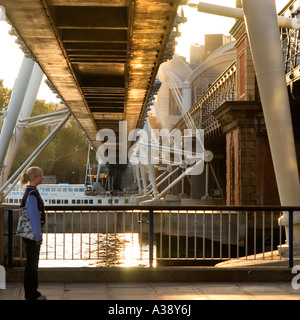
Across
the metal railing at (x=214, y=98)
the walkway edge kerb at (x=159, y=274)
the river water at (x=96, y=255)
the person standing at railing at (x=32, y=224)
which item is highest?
the metal railing at (x=214, y=98)

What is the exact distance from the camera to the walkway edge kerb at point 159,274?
11.3 m

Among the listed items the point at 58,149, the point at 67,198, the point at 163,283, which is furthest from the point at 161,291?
the point at 58,149

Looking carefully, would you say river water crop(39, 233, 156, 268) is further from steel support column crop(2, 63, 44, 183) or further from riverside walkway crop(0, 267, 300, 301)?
steel support column crop(2, 63, 44, 183)

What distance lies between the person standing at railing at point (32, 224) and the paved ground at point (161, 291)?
0.61 meters

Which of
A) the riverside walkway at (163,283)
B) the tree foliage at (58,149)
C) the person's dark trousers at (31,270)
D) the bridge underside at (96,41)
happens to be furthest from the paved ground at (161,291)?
the tree foliage at (58,149)

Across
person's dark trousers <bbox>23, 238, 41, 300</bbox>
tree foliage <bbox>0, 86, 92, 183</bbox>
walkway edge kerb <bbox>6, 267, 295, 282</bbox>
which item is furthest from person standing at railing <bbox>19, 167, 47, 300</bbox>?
tree foliage <bbox>0, 86, 92, 183</bbox>

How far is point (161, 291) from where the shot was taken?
10523mm

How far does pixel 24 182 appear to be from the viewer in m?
9.11

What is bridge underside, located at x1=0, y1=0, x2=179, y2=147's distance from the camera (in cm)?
1456

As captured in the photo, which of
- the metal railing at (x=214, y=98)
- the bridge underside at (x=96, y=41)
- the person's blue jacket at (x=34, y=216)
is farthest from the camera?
the metal railing at (x=214, y=98)

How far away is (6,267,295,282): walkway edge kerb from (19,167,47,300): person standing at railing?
1.99 metres

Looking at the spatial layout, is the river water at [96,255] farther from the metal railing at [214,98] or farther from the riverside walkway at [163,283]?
the metal railing at [214,98]

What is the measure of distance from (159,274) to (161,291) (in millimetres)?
974

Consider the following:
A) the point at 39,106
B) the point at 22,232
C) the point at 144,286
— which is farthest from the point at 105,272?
the point at 39,106
